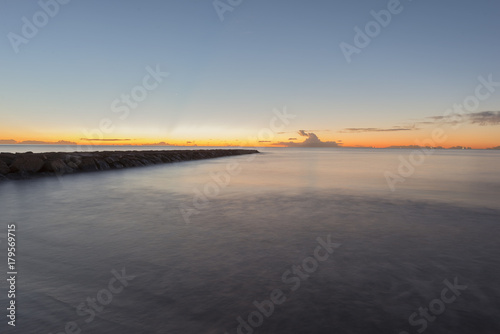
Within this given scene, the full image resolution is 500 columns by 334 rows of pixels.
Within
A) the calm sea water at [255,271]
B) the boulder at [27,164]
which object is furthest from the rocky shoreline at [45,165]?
the calm sea water at [255,271]

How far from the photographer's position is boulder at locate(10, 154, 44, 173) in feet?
55.3

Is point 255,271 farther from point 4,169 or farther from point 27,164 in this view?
point 27,164

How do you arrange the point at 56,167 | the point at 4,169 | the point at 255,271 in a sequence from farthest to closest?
the point at 56,167
the point at 4,169
the point at 255,271

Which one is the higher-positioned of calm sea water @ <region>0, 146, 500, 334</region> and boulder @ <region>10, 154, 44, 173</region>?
boulder @ <region>10, 154, 44, 173</region>

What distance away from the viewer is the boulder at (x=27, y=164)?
1684 cm

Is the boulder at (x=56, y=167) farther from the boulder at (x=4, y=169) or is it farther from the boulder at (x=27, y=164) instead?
the boulder at (x=4, y=169)

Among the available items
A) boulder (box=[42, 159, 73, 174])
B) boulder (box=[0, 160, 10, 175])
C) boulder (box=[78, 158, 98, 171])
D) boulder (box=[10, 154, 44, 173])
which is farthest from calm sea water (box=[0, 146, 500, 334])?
boulder (box=[78, 158, 98, 171])

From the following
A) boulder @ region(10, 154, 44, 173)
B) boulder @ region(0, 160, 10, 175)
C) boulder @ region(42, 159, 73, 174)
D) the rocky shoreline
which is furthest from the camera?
boulder @ region(42, 159, 73, 174)

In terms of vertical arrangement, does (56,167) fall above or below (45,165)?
below

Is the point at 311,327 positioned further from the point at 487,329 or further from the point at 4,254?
the point at 4,254

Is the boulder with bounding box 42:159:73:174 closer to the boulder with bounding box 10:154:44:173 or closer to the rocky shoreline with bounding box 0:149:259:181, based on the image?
the rocky shoreline with bounding box 0:149:259:181

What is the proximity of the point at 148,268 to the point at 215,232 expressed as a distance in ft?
7.06

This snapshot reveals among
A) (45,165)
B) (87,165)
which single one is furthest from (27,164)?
(87,165)

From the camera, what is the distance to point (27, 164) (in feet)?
56.7
